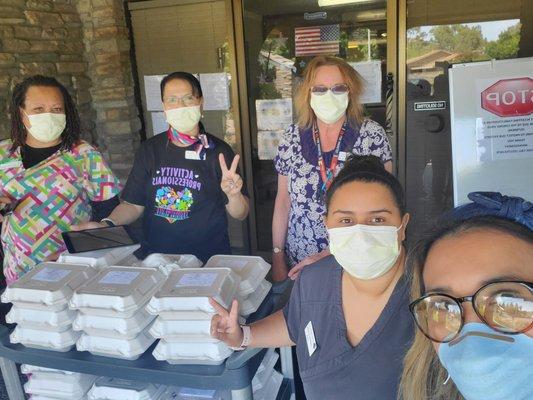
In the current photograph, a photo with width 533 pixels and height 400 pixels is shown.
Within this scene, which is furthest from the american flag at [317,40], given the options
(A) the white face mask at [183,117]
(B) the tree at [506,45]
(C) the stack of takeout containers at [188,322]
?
(C) the stack of takeout containers at [188,322]

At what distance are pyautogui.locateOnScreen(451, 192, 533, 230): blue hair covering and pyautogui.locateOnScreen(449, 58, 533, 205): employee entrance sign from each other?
196 cm

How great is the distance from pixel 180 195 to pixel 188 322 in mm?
829

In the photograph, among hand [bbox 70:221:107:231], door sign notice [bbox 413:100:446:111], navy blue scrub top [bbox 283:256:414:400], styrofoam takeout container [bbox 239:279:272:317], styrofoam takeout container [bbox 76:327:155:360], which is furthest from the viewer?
door sign notice [bbox 413:100:446:111]

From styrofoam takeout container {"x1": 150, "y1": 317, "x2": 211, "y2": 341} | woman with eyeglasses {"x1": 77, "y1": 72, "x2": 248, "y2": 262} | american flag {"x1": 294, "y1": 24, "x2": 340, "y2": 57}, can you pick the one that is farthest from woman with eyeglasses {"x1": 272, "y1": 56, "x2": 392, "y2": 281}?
american flag {"x1": 294, "y1": 24, "x2": 340, "y2": 57}

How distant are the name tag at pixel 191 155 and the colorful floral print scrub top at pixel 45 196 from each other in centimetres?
42

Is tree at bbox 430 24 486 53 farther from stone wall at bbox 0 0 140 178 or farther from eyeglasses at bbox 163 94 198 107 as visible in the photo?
stone wall at bbox 0 0 140 178

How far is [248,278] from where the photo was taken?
1.68 m

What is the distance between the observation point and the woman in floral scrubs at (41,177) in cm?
213

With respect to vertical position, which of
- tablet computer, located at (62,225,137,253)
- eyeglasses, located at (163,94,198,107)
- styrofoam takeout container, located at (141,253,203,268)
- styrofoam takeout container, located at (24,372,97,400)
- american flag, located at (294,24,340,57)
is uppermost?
american flag, located at (294,24,340,57)

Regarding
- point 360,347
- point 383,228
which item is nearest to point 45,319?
point 360,347

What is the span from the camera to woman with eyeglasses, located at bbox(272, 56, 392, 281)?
2195 mm

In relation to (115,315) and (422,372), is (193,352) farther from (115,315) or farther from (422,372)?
(422,372)

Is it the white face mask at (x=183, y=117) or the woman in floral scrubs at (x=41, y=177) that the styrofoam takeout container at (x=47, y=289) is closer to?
the woman in floral scrubs at (x=41, y=177)

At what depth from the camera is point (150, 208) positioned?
2.24 meters
